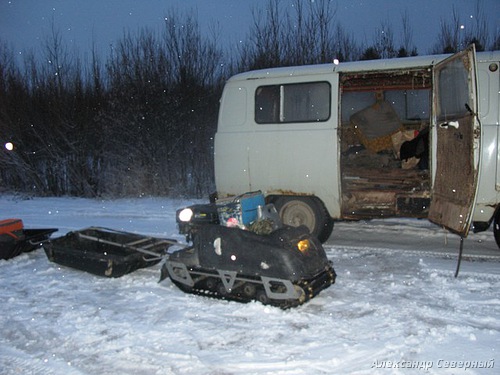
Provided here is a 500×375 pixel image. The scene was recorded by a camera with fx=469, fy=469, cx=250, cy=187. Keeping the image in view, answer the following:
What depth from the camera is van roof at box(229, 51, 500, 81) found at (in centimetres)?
650

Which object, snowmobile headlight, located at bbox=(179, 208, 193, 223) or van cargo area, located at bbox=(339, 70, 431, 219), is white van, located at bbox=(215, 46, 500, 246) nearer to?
van cargo area, located at bbox=(339, 70, 431, 219)

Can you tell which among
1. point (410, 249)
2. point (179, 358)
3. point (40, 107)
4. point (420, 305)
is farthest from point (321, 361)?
point (40, 107)

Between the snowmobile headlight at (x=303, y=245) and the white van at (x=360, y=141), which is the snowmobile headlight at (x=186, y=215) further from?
the white van at (x=360, y=141)

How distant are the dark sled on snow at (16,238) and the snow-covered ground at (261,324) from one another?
0.17 meters

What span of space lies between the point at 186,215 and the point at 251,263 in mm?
1361

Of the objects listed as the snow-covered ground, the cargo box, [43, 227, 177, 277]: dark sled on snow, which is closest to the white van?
the snow-covered ground

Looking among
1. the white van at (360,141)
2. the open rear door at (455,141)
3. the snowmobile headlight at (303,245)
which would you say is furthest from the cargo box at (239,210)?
the open rear door at (455,141)

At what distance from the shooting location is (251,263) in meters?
4.66

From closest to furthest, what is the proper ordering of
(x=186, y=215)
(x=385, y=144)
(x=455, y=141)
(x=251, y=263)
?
(x=251, y=263) → (x=186, y=215) → (x=455, y=141) → (x=385, y=144)

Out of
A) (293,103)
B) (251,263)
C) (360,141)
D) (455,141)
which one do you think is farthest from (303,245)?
(360,141)

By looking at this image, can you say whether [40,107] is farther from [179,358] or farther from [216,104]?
[179,358]

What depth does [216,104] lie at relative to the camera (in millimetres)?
15641

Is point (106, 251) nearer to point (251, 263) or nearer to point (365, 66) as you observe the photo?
point (251, 263)

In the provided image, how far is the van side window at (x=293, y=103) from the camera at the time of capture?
7.16m
